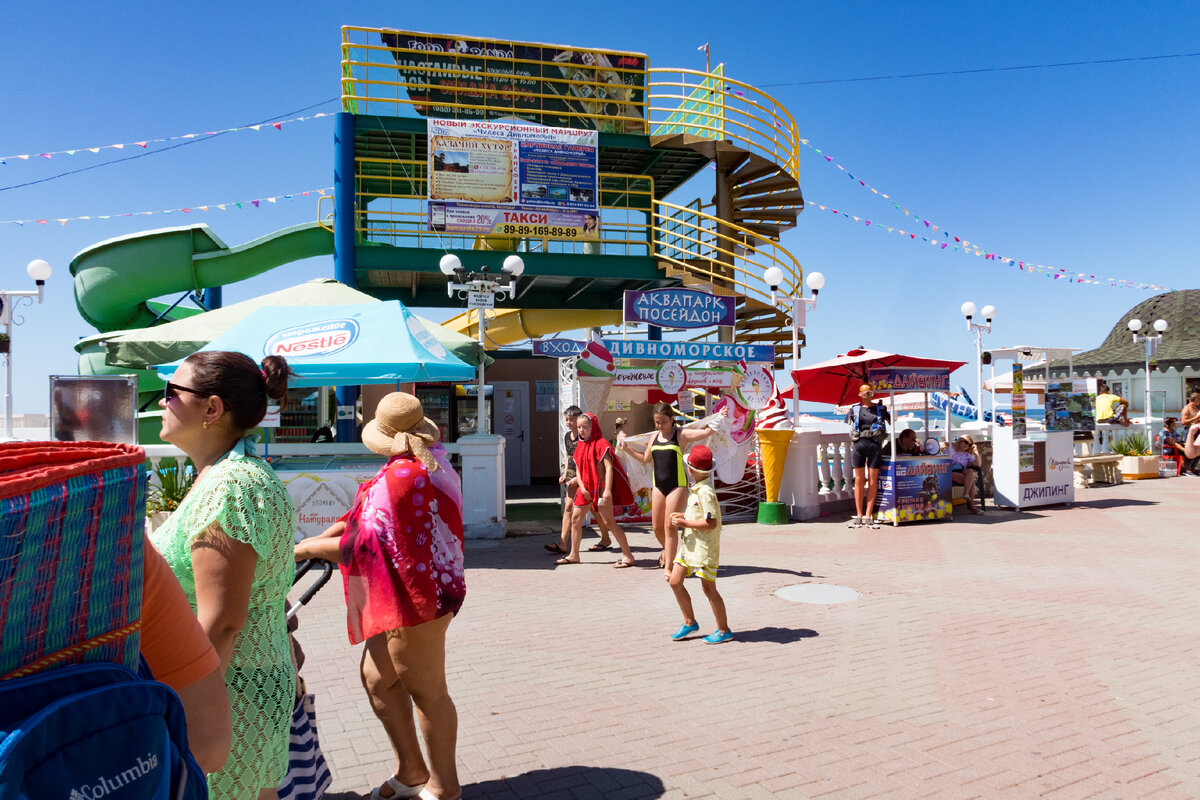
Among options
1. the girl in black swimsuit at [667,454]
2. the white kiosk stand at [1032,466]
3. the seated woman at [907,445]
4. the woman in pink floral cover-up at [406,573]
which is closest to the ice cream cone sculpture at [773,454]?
the seated woman at [907,445]

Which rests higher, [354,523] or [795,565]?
[354,523]

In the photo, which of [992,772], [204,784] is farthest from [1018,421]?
[204,784]

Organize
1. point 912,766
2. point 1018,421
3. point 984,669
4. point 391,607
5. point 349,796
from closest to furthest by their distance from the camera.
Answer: point 391,607 → point 349,796 → point 912,766 → point 984,669 → point 1018,421

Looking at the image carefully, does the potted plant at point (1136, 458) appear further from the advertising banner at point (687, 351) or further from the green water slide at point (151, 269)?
the green water slide at point (151, 269)

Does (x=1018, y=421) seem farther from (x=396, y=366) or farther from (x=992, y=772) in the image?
(x=992, y=772)

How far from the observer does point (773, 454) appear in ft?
42.4

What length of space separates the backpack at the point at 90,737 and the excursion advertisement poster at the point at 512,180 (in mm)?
16984

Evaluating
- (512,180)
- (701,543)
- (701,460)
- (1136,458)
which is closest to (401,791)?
(701,543)

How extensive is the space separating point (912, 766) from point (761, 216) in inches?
725

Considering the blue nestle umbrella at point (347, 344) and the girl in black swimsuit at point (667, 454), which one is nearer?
the girl in black swimsuit at point (667, 454)

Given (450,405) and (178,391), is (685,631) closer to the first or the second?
(178,391)

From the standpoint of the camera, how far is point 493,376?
65.1 feet

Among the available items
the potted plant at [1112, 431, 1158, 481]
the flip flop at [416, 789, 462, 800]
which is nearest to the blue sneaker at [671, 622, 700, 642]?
the flip flop at [416, 789, 462, 800]

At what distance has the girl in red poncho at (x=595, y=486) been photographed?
31.7 feet
